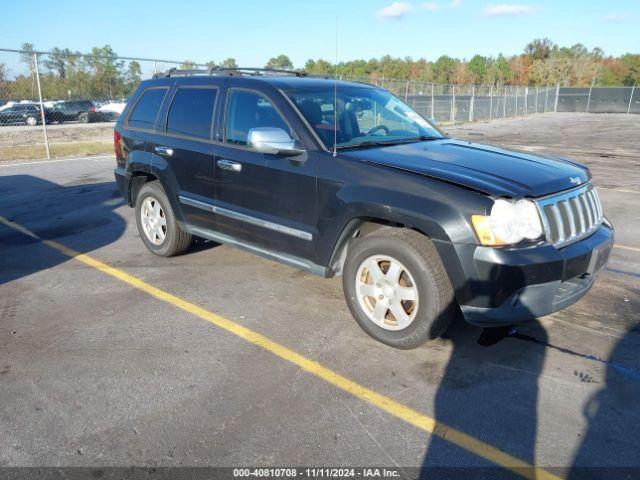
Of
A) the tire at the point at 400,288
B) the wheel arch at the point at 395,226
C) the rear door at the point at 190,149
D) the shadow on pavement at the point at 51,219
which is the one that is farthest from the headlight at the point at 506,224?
the shadow on pavement at the point at 51,219

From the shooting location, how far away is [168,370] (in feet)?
11.6

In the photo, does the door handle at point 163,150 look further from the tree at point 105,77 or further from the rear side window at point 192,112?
the tree at point 105,77

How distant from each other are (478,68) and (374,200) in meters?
103

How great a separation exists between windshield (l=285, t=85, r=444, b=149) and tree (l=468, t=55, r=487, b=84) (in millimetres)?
88314

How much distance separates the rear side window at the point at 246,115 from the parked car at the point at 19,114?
21.9 metres

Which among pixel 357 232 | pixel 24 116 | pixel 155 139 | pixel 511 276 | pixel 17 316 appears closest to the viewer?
pixel 511 276

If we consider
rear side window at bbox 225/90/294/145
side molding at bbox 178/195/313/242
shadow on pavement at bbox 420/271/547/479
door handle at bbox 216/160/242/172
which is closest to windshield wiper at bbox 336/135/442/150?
rear side window at bbox 225/90/294/145

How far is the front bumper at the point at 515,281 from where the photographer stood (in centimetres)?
320

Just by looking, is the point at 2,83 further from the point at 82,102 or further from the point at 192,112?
the point at 192,112

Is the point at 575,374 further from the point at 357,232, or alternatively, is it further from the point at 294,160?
the point at 294,160

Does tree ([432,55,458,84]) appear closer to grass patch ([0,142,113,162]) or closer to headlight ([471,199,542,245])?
grass patch ([0,142,113,162])

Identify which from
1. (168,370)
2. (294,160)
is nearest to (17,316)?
(168,370)

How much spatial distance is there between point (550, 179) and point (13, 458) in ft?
11.8

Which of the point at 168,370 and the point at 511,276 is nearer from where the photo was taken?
the point at 511,276
